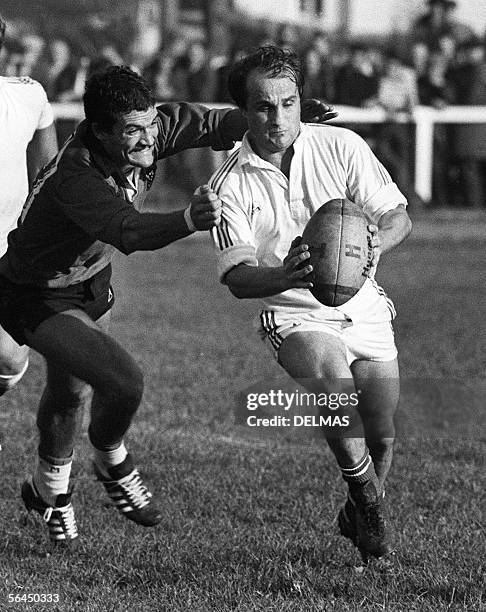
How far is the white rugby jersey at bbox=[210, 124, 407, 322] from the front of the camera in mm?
4973

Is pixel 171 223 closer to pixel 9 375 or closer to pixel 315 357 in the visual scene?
pixel 315 357

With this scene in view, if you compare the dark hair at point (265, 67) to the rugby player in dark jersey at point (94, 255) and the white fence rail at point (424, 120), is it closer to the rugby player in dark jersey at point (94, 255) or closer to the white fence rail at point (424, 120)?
the rugby player in dark jersey at point (94, 255)

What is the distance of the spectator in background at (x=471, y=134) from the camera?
1802 centimetres

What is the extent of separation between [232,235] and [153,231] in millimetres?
508

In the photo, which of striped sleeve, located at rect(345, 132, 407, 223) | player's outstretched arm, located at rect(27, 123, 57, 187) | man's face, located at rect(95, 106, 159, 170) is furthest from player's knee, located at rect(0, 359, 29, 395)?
striped sleeve, located at rect(345, 132, 407, 223)

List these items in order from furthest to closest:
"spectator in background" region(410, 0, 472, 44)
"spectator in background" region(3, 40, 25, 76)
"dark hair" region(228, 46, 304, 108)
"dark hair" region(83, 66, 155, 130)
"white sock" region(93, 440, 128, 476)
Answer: "spectator in background" region(410, 0, 472, 44) < "spectator in background" region(3, 40, 25, 76) < "white sock" region(93, 440, 128, 476) < "dark hair" region(228, 46, 304, 108) < "dark hair" region(83, 66, 155, 130)

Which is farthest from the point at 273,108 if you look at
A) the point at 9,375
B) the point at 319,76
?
the point at 319,76

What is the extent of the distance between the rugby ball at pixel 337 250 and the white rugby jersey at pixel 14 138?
5.43 ft

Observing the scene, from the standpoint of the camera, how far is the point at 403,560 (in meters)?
4.92

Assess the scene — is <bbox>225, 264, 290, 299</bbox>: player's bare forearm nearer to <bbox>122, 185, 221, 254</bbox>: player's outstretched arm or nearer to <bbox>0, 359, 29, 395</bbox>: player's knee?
<bbox>122, 185, 221, 254</bbox>: player's outstretched arm

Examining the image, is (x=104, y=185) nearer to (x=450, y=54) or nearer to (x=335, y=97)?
(x=335, y=97)

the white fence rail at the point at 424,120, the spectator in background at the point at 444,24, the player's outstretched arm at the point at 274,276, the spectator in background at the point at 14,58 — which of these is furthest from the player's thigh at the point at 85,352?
the spectator in background at the point at 444,24

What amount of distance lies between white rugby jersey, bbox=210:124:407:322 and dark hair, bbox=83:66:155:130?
0.46 meters

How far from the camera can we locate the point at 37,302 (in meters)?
5.16
